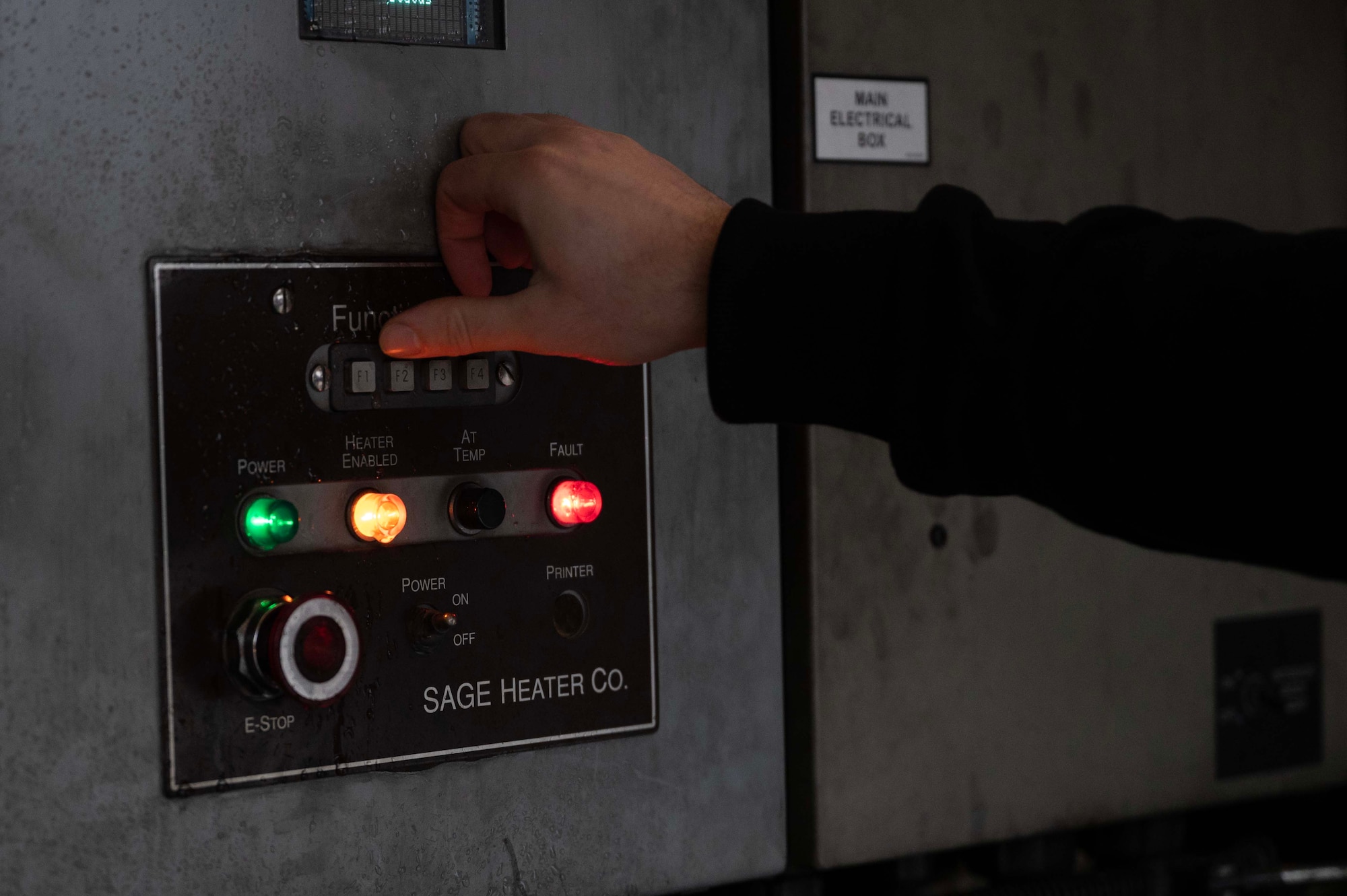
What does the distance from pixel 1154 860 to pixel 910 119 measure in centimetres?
82

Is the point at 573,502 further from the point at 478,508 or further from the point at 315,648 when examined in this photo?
the point at 315,648

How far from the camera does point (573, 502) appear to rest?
98 centimetres

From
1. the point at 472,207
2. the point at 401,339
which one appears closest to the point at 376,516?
the point at 401,339

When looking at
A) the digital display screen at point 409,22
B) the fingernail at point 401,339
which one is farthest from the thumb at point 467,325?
the digital display screen at point 409,22

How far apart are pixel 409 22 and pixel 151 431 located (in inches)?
13.9

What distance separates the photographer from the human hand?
0.89m

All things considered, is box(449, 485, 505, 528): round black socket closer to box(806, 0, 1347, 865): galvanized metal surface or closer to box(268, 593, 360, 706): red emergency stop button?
box(268, 593, 360, 706): red emergency stop button

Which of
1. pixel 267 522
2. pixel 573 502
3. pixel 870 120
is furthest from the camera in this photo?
pixel 870 120

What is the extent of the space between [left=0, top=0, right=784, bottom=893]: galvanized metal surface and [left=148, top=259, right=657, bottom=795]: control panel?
2cm

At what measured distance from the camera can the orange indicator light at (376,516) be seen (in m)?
0.90

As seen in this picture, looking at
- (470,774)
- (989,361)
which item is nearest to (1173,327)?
(989,361)

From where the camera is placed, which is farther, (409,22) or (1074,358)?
(409,22)

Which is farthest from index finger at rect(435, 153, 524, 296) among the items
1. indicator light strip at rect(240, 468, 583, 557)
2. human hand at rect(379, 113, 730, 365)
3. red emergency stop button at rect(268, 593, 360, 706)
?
red emergency stop button at rect(268, 593, 360, 706)

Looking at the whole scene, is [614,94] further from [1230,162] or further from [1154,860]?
[1154,860]
